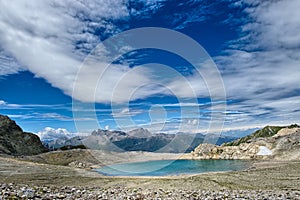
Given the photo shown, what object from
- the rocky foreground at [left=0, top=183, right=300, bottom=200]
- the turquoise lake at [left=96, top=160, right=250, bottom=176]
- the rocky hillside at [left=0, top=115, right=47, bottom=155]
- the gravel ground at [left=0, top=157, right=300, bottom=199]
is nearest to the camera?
the rocky foreground at [left=0, top=183, right=300, bottom=200]

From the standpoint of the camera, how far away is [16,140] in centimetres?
13062

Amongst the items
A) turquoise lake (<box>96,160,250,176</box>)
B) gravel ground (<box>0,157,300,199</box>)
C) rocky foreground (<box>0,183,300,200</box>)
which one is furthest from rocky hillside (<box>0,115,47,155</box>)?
rocky foreground (<box>0,183,300,200</box>)

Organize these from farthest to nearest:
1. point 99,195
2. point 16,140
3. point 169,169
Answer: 1. point 16,140
2. point 169,169
3. point 99,195

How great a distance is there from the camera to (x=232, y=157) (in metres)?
182

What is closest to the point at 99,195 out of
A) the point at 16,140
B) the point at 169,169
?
the point at 169,169

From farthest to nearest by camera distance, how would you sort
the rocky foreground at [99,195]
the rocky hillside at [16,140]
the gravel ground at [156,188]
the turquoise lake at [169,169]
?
the rocky hillside at [16,140] → the turquoise lake at [169,169] → the gravel ground at [156,188] → the rocky foreground at [99,195]

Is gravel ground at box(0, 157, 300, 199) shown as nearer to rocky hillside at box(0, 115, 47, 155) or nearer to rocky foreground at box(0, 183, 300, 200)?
rocky foreground at box(0, 183, 300, 200)

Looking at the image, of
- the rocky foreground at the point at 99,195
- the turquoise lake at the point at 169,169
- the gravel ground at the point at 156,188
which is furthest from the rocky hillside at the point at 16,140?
the rocky foreground at the point at 99,195

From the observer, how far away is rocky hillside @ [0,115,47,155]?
121 m

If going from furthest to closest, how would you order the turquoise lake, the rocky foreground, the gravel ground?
Result: the turquoise lake, the gravel ground, the rocky foreground

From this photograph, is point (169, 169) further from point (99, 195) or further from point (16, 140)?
point (99, 195)

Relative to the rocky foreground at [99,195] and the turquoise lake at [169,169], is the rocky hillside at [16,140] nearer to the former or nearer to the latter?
the turquoise lake at [169,169]

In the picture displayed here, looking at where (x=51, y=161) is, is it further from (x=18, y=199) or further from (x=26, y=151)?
(x=18, y=199)

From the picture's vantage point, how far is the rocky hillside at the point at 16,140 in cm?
12100
